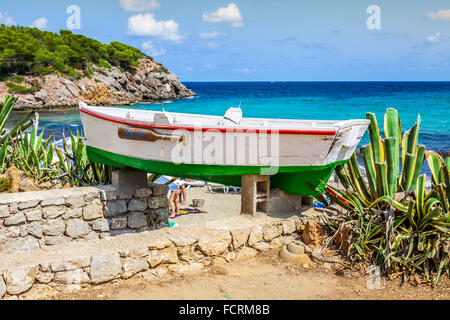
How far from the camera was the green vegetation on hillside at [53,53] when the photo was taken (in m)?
48.8

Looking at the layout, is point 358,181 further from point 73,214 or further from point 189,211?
point 189,211

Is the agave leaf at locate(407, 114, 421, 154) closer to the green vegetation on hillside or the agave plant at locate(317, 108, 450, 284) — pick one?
the agave plant at locate(317, 108, 450, 284)

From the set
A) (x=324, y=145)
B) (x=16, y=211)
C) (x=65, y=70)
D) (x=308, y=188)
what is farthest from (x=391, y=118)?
(x=65, y=70)

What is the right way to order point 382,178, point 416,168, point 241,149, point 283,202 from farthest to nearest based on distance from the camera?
point 283,202 → point 241,149 → point 416,168 → point 382,178

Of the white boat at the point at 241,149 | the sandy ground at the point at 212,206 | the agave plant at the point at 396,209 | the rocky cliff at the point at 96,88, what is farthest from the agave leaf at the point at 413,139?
the rocky cliff at the point at 96,88

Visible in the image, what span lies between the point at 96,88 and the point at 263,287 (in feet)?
170

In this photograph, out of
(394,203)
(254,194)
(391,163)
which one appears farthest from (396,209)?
(254,194)

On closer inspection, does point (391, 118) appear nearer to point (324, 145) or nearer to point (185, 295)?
point (324, 145)

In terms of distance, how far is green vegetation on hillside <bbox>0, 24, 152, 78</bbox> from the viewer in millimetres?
48844

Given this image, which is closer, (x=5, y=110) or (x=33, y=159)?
(x=33, y=159)

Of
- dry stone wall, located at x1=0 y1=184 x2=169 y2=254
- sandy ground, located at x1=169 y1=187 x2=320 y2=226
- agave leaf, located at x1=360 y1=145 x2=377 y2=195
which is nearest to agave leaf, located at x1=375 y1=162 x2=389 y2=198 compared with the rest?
agave leaf, located at x1=360 y1=145 x2=377 y2=195

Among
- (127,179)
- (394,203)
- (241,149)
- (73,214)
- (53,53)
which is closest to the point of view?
(394,203)

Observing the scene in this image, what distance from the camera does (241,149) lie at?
17.7 feet

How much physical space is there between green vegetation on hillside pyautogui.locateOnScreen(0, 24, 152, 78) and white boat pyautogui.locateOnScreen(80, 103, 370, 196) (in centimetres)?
4751
